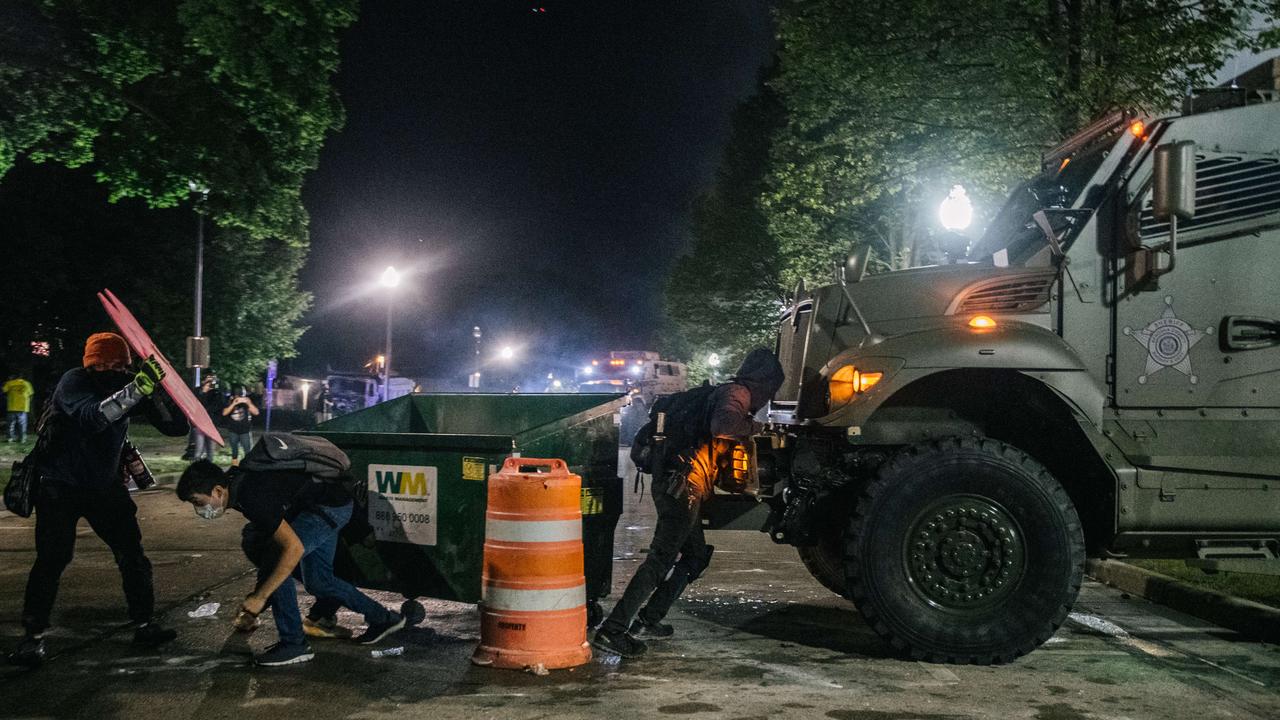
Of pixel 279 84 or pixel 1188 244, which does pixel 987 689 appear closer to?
pixel 1188 244

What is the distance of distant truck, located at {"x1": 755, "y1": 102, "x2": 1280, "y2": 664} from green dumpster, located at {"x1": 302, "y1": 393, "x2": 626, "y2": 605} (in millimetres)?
1057

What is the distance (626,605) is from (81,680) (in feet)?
9.30

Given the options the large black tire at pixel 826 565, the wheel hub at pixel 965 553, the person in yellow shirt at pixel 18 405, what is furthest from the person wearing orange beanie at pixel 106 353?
the person in yellow shirt at pixel 18 405

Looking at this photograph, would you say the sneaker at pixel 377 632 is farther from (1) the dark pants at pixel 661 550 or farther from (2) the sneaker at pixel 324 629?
(1) the dark pants at pixel 661 550

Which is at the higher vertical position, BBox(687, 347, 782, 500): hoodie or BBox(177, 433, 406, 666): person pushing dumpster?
BBox(687, 347, 782, 500): hoodie

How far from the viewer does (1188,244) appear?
20.7ft

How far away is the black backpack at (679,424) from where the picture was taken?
640 centimetres

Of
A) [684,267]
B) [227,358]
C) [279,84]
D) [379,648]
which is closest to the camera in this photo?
[379,648]

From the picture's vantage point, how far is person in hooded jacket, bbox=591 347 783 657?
6.21 meters

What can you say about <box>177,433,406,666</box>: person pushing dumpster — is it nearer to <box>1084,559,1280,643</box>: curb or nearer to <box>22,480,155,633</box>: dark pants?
<box>22,480,155,633</box>: dark pants

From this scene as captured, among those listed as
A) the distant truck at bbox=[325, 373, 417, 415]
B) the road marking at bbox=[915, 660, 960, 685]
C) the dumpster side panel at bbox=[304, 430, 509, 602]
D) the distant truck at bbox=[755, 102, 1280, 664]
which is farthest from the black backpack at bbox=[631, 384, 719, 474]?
the distant truck at bbox=[325, 373, 417, 415]

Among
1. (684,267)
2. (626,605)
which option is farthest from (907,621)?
(684,267)

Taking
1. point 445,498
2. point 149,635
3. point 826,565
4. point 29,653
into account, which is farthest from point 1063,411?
point 29,653

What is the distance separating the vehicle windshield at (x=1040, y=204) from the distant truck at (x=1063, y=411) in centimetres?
8
